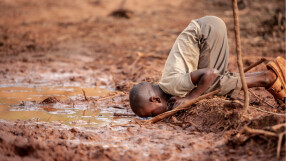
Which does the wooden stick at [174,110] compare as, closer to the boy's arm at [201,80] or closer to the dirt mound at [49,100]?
the boy's arm at [201,80]

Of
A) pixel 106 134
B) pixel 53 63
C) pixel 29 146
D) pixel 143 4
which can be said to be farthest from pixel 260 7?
pixel 29 146

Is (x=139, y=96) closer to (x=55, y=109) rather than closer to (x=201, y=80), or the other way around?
(x=201, y=80)

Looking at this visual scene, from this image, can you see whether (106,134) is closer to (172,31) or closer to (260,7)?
(172,31)

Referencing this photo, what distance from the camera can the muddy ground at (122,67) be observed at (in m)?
2.78

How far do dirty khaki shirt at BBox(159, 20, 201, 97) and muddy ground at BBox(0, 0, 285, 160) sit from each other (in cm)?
27

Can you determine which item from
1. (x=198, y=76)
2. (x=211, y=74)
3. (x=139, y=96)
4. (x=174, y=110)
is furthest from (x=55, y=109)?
(x=211, y=74)

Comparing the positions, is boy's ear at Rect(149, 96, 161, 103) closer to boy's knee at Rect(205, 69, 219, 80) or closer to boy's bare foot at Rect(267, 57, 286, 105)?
boy's knee at Rect(205, 69, 219, 80)

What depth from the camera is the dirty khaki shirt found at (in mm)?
3592

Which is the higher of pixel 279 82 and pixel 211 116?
pixel 279 82

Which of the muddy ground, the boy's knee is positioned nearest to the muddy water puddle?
the muddy ground

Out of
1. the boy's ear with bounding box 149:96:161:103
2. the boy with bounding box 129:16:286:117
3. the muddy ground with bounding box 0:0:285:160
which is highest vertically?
the boy with bounding box 129:16:286:117

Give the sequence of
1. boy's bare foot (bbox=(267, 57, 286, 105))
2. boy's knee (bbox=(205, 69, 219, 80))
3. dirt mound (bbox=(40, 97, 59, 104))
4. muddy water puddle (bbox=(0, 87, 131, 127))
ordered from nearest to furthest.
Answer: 1. boy's knee (bbox=(205, 69, 219, 80))
2. boy's bare foot (bbox=(267, 57, 286, 105))
3. muddy water puddle (bbox=(0, 87, 131, 127))
4. dirt mound (bbox=(40, 97, 59, 104))

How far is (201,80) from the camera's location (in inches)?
136

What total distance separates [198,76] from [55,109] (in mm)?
1786
